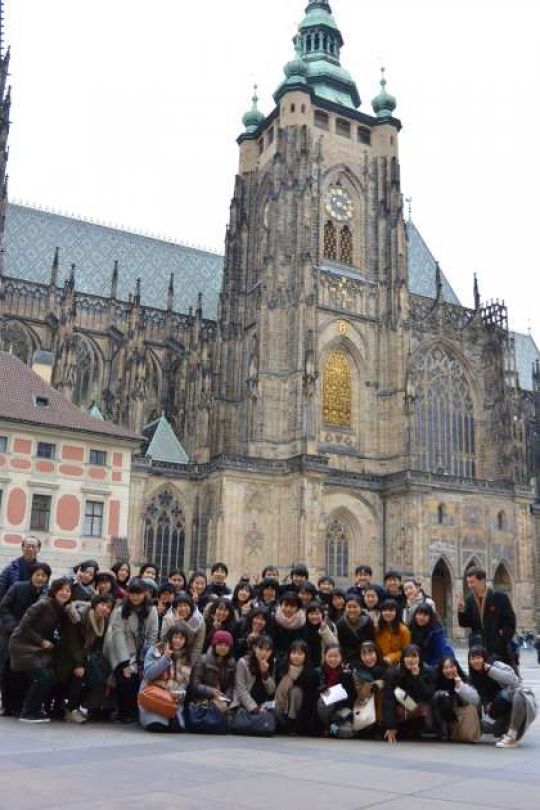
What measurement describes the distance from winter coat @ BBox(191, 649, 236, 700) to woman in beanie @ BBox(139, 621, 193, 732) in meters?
0.10

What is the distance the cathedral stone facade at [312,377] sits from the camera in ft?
122

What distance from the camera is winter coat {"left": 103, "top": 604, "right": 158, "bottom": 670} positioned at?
375 inches

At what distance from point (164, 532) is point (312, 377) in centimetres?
939

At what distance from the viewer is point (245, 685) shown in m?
9.38

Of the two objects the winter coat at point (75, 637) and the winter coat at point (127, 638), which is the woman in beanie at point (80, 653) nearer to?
the winter coat at point (75, 637)

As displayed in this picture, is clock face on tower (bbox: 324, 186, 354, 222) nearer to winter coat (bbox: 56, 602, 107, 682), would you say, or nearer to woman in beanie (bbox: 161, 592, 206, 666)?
woman in beanie (bbox: 161, 592, 206, 666)

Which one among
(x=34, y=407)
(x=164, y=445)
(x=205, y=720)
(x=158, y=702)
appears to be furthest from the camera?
(x=164, y=445)

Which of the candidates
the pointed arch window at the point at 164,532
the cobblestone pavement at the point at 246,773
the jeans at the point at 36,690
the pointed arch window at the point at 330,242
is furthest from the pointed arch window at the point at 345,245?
the cobblestone pavement at the point at 246,773

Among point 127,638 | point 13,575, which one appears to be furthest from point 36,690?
point 13,575

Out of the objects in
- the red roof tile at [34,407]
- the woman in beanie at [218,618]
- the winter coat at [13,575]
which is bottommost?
the woman in beanie at [218,618]

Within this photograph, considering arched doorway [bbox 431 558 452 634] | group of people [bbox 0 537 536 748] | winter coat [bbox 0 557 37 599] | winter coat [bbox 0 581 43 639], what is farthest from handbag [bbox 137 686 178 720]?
arched doorway [bbox 431 558 452 634]

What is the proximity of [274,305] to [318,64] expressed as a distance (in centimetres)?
1607

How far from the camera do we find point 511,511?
42.2m

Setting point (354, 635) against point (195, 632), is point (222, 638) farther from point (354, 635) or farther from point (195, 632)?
point (354, 635)
